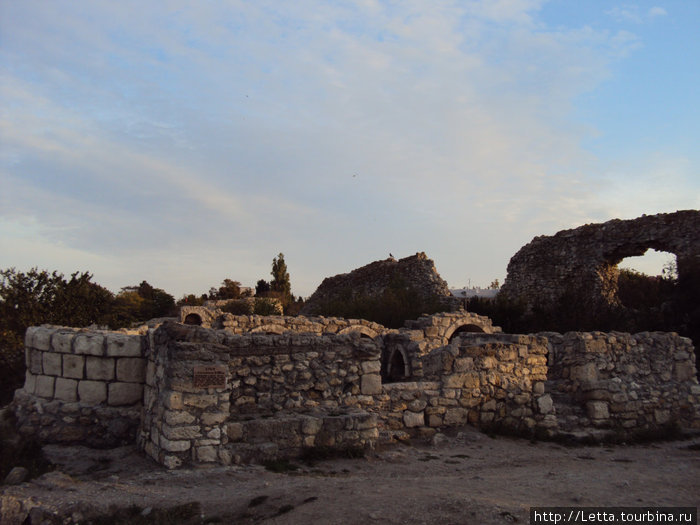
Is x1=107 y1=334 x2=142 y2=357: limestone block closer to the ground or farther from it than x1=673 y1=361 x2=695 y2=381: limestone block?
farther from it

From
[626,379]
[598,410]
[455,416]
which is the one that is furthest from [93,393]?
[626,379]

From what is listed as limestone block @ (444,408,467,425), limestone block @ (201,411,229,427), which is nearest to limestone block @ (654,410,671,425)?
limestone block @ (444,408,467,425)

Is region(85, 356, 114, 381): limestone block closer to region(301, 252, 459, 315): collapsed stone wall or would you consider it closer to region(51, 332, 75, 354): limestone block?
region(51, 332, 75, 354): limestone block

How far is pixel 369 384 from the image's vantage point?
24.9 ft

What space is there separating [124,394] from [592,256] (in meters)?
19.9

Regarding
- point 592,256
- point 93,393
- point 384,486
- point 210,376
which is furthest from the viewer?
point 592,256

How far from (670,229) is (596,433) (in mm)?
14179

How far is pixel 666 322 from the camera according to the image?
16.8m

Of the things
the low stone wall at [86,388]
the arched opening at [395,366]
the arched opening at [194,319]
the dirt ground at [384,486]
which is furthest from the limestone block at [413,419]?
the arched opening at [194,319]

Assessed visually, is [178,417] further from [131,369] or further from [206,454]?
[131,369]

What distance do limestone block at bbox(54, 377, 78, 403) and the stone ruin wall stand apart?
1 cm

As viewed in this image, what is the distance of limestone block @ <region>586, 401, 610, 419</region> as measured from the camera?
8922mm

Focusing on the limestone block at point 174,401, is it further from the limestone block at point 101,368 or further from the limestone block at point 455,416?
the limestone block at point 455,416

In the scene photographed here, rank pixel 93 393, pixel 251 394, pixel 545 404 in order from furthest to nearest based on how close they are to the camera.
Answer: pixel 545 404
pixel 93 393
pixel 251 394
